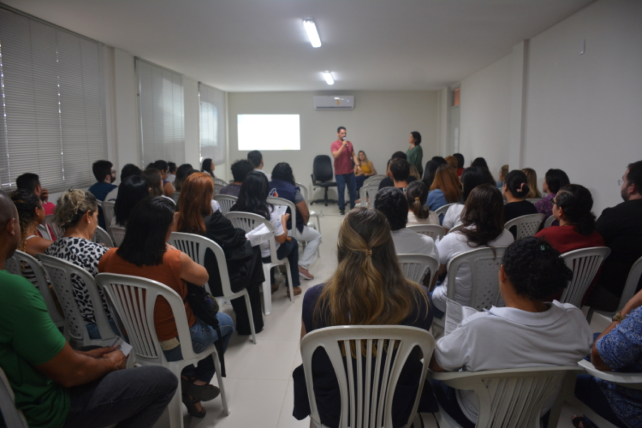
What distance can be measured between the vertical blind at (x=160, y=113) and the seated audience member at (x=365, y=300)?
593 centimetres

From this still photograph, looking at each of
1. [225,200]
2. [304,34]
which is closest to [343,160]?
[304,34]

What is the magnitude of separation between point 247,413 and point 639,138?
3.57 metres

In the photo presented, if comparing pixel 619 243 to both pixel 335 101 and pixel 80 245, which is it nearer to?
pixel 80 245

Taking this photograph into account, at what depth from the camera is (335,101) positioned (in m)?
10.8

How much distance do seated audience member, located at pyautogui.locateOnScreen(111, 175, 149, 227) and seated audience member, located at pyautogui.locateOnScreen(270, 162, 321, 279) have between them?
148 centimetres

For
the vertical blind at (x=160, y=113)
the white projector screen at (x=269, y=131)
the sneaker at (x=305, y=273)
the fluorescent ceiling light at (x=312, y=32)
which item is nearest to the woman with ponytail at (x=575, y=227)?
the sneaker at (x=305, y=273)

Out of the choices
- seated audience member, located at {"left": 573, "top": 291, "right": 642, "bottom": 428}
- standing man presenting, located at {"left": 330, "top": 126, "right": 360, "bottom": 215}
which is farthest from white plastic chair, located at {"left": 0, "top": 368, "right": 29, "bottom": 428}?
standing man presenting, located at {"left": 330, "top": 126, "right": 360, "bottom": 215}

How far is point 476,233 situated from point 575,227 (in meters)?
0.56

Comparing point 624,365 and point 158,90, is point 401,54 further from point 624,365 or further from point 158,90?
point 624,365

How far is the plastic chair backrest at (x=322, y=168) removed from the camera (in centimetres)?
1062

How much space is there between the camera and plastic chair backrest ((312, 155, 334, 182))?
10625mm

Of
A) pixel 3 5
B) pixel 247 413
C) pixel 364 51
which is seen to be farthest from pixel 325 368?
pixel 364 51

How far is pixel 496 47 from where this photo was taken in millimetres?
5918

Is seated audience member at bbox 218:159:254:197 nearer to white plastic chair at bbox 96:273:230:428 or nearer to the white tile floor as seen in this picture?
the white tile floor
